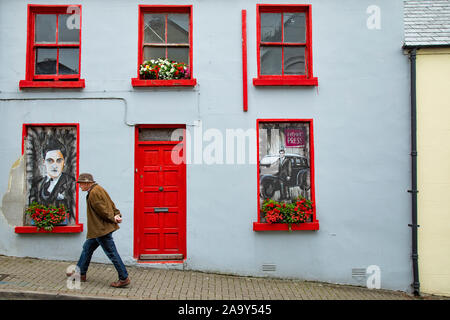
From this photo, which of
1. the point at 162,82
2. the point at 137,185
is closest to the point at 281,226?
the point at 137,185

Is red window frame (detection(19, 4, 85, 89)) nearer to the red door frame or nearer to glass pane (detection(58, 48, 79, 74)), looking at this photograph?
glass pane (detection(58, 48, 79, 74))

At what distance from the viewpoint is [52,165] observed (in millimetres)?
8031

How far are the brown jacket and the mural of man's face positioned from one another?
2041 millimetres

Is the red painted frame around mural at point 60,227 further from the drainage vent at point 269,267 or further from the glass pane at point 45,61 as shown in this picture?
the drainage vent at point 269,267

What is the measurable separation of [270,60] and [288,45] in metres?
0.53

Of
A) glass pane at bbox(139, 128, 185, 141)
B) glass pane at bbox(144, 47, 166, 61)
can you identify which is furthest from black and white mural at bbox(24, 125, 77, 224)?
glass pane at bbox(144, 47, 166, 61)

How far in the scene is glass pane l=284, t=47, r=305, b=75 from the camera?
8375 millimetres

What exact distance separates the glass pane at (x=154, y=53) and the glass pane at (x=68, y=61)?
1.51 metres

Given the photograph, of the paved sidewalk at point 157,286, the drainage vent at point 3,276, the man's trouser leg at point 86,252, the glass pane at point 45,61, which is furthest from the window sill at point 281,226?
the glass pane at point 45,61

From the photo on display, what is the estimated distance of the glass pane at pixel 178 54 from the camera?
838 cm

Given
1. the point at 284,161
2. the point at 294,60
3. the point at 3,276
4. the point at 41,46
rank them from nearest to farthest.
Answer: the point at 3,276, the point at 284,161, the point at 41,46, the point at 294,60

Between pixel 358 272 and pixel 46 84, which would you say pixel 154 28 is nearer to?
pixel 46 84

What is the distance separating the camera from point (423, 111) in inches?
315
